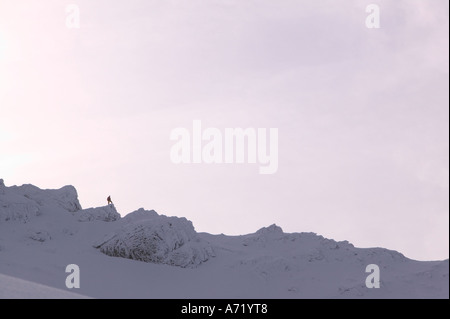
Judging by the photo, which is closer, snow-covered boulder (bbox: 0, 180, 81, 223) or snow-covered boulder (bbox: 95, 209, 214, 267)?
snow-covered boulder (bbox: 95, 209, 214, 267)

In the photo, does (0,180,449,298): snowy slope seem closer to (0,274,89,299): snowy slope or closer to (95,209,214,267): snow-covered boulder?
(95,209,214,267): snow-covered boulder

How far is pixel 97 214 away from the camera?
37.8 metres

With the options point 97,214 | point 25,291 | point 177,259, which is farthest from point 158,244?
point 25,291

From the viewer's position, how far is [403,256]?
3344cm

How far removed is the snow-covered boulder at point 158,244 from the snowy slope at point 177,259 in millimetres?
57

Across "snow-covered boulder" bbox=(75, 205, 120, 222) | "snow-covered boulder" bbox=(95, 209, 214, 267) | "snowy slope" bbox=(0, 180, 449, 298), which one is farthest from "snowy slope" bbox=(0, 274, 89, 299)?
"snow-covered boulder" bbox=(75, 205, 120, 222)

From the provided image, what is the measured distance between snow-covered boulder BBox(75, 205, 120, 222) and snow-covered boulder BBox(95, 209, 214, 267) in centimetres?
347

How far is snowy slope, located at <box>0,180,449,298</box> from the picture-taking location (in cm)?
2905

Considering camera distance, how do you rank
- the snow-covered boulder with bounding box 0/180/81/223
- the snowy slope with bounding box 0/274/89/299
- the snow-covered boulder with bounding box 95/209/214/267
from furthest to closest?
1. the snow-covered boulder with bounding box 0/180/81/223
2. the snow-covered boulder with bounding box 95/209/214/267
3. the snowy slope with bounding box 0/274/89/299

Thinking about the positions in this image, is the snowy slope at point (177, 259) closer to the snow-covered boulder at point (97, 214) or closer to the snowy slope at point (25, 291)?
the snow-covered boulder at point (97, 214)
